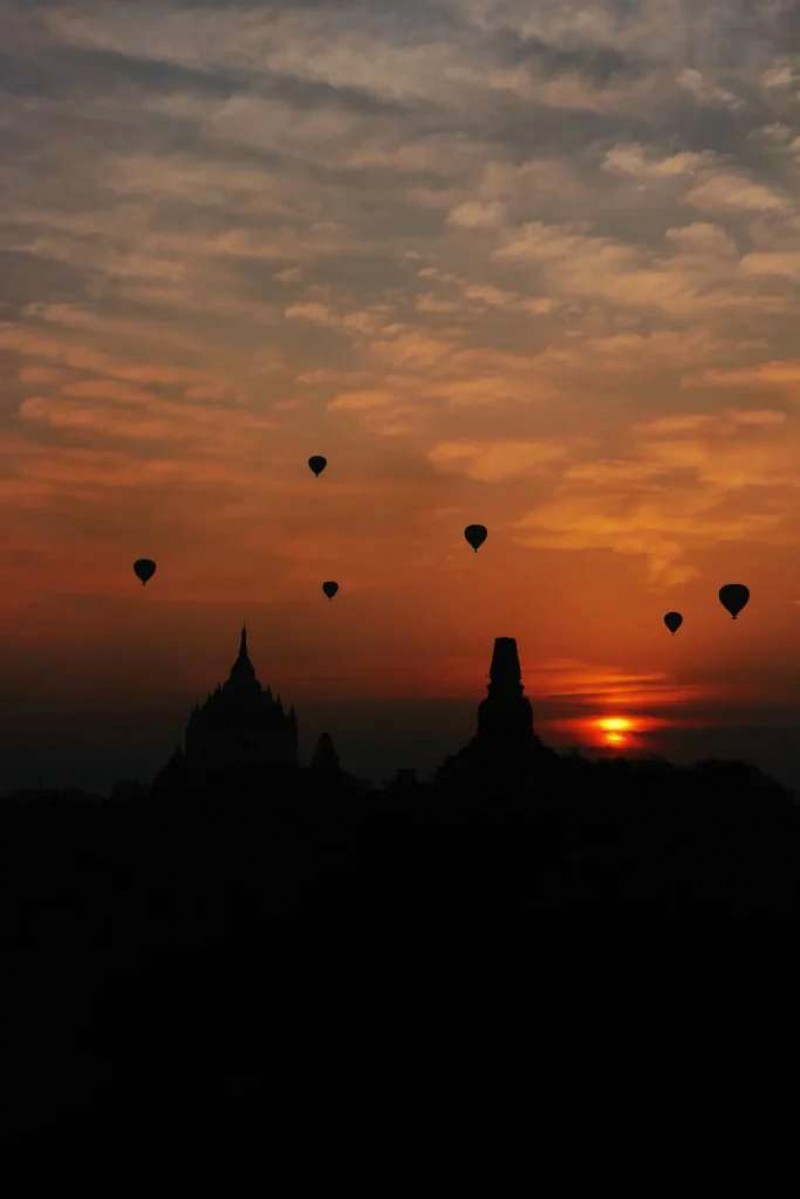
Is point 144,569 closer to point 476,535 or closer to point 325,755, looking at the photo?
point 476,535

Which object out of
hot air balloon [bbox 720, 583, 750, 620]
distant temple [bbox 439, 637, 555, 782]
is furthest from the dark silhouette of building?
hot air balloon [bbox 720, 583, 750, 620]

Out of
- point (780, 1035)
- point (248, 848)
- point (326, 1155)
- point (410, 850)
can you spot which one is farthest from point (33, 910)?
point (780, 1035)

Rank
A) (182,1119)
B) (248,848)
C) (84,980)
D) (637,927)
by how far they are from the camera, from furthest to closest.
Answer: (248,848), (84,980), (637,927), (182,1119)

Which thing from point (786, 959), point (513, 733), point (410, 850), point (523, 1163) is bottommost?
point (523, 1163)

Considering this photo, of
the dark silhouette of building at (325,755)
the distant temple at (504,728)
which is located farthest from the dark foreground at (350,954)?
the dark silhouette of building at (325,755)

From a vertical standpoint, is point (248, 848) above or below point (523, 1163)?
above

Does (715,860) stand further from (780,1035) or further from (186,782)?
(186,782)

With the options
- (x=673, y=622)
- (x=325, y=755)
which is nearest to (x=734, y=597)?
(x=673, y=622)
